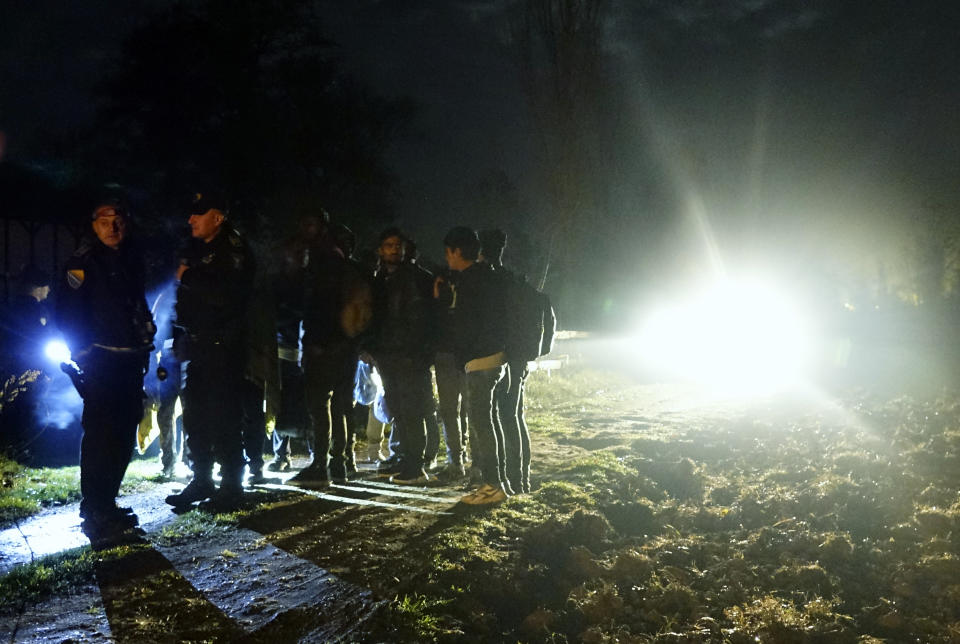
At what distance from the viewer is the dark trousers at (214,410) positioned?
228 inches

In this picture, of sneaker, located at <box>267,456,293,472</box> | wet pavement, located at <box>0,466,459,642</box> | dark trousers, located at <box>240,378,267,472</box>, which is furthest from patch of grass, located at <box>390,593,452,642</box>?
sneaker, located at <box>267,456,293,472</box>

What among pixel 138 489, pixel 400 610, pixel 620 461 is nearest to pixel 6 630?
pixel 400 610

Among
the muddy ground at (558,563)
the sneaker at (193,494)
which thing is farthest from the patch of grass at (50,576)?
the sneaker at (193,494)

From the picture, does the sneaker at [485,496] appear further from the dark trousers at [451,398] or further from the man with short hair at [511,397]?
the dark trousers at [451,398]

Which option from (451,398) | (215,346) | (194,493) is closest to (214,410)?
(215,346)

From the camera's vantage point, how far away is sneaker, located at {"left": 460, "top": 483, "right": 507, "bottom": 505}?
233 inches

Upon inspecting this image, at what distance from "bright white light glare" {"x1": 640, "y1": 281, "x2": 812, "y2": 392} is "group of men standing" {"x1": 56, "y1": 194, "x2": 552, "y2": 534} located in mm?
9787

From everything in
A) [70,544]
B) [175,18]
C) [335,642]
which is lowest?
[335,642]

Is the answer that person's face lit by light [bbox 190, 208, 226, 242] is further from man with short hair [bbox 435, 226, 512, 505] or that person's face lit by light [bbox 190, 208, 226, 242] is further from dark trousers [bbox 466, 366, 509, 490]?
dark trousers [bbox 466, 366, 509, 490]

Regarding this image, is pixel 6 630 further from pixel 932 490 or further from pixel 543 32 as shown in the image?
pixel 543 32

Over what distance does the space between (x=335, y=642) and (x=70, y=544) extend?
2.16 m

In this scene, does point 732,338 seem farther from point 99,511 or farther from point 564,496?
point 99,511

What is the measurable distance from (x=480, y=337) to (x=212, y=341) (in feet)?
6.21

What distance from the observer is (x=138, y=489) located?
6.50m
